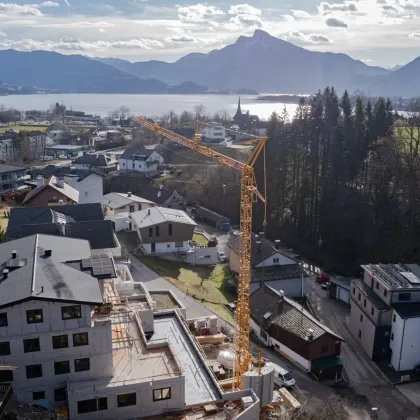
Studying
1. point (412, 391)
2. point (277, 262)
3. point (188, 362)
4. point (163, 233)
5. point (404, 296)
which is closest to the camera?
point (188, 362)

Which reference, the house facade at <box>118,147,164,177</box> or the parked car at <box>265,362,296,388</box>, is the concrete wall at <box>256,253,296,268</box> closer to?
the parked car at <box>265,362,296,388</box>

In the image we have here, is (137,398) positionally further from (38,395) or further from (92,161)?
(92,161)

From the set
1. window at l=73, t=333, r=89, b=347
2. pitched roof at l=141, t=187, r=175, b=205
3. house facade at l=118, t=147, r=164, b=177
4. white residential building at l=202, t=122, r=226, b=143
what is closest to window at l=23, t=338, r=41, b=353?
window at l=73, t=333, r=89, b=347

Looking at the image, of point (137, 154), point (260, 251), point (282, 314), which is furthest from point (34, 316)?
point (137, 154)

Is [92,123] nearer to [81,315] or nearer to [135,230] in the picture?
[135,230]

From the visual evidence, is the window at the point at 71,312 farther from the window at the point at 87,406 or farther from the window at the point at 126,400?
the window at the point at 126,400

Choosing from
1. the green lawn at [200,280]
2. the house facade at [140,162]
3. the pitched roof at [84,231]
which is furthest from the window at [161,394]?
the house facade at [140,162]

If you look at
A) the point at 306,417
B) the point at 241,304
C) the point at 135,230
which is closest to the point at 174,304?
the point at 241,304
